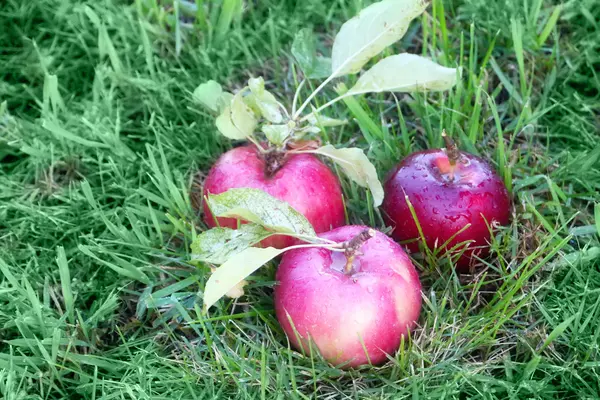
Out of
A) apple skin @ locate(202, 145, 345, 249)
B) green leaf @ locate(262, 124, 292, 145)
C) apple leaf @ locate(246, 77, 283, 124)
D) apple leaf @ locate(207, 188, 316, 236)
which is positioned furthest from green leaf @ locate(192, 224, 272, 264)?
apple leaf @ locate(246, 77, 283, 124)

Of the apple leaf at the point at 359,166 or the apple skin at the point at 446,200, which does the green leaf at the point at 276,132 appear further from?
the apple skin at the point at 446,200

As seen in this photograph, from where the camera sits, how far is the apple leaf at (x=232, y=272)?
5.54 ft

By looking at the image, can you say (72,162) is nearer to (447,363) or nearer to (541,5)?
(447,363)

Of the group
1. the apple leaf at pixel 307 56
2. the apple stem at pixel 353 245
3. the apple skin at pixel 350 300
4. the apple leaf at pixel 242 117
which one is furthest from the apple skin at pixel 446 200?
the apple leaf at pixel 307 56

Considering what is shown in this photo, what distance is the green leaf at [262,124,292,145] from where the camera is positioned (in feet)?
6.49

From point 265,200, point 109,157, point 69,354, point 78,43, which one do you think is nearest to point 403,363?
point 265,200

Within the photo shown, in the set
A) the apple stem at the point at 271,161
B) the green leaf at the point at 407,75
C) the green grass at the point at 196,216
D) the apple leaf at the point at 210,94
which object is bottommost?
the green grass at the point at 196,216

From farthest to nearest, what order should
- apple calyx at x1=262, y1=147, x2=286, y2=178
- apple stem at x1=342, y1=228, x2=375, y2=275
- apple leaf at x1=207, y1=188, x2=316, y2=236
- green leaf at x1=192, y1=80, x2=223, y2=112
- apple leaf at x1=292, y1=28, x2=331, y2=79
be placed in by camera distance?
apple leaf at x1=292, y1=28, x2=331, y2=79 < green leaf at x1=192, y1=80, x2=223, y2=112 < apple calyx at x1=262, y1=147, x2=286, y2=178 < apple leaf at x1=207, y1=188, x2=316, y2=236 < apple stem at x1=342, y1=228, x2=375, y2=275

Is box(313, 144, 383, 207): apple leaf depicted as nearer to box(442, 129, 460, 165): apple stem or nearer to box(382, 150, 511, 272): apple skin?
box(382, 150, 511, 272): apple skin

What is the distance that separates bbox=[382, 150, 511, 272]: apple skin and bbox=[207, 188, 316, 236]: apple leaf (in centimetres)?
35

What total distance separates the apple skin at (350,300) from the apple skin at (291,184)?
0.50 ft

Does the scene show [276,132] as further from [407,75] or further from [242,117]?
[407,75]

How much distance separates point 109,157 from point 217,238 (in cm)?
70

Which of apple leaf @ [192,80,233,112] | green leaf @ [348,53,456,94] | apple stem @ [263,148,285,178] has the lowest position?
apple stem @ [263,148,285,178]
